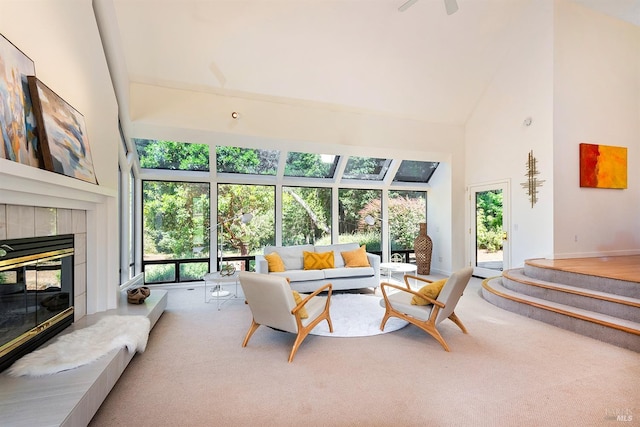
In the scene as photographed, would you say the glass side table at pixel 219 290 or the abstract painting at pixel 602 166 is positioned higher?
the abstract painting at pixel 602 166

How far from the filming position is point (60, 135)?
2391 millimetres

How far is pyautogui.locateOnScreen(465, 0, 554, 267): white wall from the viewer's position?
523 centimetres

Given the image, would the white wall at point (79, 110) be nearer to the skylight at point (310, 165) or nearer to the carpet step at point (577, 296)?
the skylight at point (310, 165)

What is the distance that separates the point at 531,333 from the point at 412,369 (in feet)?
6.17

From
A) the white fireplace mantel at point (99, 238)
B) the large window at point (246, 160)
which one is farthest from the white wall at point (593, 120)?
the white fireplace mantel at point (99, 238)

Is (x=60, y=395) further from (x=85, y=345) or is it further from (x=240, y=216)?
(x=240, y=216)

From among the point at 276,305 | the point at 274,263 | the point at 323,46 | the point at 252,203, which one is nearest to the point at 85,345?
the point at 276,305

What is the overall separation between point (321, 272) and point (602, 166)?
226 inches

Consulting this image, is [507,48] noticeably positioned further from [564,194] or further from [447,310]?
[447,310]

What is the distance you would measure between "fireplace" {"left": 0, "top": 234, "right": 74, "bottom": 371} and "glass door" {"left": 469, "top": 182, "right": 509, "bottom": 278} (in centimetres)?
704

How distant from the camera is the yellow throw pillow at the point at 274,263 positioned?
16.3 feet

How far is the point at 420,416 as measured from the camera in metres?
2.03

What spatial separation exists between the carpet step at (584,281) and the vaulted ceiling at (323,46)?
3.66 m

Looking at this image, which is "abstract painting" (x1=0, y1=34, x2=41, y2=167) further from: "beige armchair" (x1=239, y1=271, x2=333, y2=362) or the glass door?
the glass door
